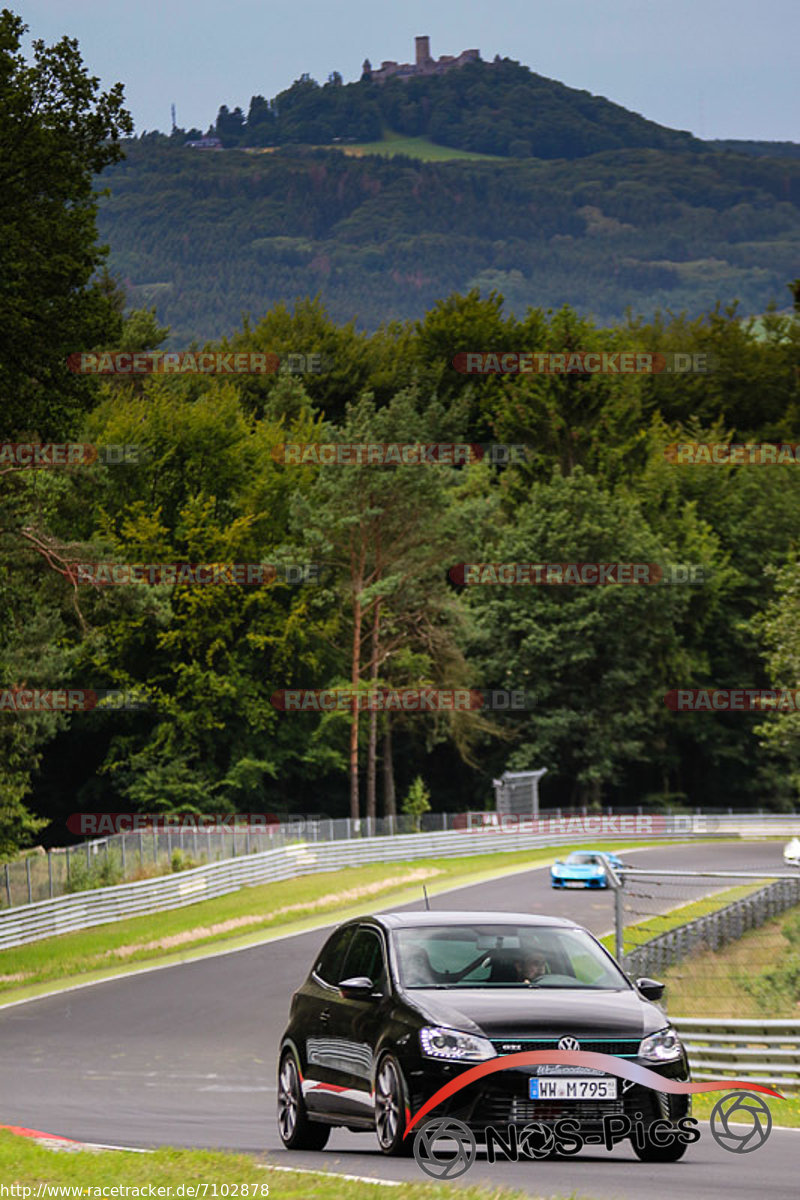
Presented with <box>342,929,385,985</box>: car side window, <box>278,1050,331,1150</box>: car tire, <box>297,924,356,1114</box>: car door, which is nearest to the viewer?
<box>342,929,385,985</box>: car side window

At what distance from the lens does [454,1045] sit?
9.64 m

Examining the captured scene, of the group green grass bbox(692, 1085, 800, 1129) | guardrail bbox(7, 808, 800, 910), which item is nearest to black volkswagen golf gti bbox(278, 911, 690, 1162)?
green grass bbox(692, 1085, 800, 1129)

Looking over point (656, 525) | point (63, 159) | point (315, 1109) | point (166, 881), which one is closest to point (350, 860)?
point (166, 881)

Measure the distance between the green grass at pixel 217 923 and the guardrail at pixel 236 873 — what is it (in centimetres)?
36

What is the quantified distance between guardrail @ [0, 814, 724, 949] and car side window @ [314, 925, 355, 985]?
1046 inches

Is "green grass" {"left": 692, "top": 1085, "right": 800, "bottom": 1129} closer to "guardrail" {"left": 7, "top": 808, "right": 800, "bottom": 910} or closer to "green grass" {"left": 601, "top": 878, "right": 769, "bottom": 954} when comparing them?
"green grass" {"left": 601, "top": 878, "right": 769, "bottom": 954}

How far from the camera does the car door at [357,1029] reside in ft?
34.6

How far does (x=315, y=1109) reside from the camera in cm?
1143

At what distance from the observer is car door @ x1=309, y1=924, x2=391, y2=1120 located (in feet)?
34.6

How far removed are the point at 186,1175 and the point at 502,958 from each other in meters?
2.31

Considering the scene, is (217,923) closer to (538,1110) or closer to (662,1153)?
(662,1153)

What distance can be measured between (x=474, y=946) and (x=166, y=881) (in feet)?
114

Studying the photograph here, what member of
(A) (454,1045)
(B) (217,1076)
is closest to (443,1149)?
(A) (454,1045)

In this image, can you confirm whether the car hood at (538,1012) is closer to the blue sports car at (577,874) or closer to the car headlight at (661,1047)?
the car headlight at (661,1047)
